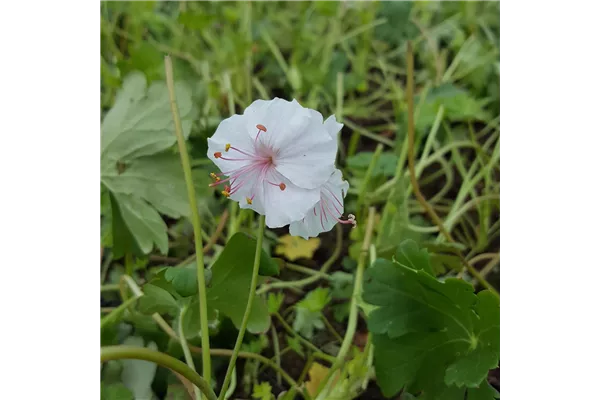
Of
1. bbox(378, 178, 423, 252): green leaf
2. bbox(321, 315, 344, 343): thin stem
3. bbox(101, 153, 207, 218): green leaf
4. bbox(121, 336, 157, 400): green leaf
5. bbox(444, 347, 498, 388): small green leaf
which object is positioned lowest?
bbox(321, 315, 344, 343): thin stem

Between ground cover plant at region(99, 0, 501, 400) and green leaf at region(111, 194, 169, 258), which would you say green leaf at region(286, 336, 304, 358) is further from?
green leaf at region(111, 194, 169, 258)

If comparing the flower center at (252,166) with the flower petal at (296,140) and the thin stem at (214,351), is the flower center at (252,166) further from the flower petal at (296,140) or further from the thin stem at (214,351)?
the thin stem at (214,351)

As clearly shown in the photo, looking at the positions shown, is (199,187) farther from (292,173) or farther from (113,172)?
(292,173)

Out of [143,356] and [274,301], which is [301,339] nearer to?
[274,301]

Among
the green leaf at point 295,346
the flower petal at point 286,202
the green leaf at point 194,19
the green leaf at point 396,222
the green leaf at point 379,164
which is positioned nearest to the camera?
the flower petal at point 286,202

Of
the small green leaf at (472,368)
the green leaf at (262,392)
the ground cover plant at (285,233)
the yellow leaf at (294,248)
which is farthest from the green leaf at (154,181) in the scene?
the small green leaf at (472,368)

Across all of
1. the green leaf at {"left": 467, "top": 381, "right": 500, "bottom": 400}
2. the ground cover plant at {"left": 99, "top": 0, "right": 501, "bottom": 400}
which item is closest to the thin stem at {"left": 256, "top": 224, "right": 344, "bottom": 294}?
the ground cover plant at {"left": 99, "top": 0, "right": 501, "bottom": 400}
